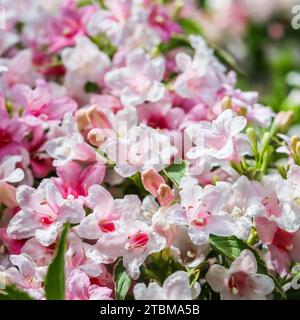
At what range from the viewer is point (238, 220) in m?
0.81

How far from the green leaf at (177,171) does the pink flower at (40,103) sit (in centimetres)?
19

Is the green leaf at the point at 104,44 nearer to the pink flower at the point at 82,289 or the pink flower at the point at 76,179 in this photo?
the pink flower at the point at 76,179

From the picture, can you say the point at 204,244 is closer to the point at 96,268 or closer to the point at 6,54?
the point at 96,268

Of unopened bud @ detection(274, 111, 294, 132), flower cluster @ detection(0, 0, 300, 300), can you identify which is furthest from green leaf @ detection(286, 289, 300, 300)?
unopened bud @ detection(274, 111, 294, 132)

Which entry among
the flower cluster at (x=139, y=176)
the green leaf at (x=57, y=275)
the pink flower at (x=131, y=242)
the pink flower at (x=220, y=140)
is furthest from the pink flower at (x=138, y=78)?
the green leaf at (x=57, y=275)

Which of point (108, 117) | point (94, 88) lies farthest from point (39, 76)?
point (108, 117)

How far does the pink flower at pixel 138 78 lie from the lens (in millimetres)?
1000

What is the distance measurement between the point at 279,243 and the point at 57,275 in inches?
10.9

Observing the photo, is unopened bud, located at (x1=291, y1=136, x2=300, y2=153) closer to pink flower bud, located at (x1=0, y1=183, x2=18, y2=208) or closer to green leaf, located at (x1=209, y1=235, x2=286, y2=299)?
green leaf, located at (x1=209, y1=235, x2=286, y2=299)

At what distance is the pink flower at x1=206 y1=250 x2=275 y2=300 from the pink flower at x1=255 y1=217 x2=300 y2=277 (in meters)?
0.04

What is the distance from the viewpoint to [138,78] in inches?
40.2

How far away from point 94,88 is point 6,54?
0.18 m
